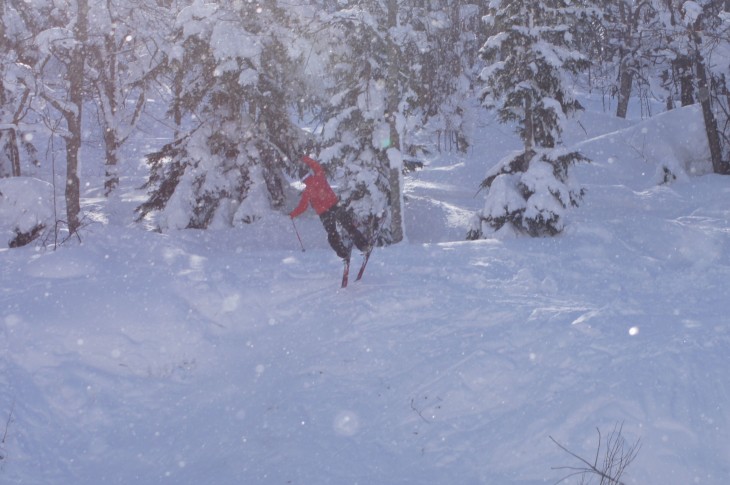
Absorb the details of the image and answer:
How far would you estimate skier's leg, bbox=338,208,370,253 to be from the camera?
9.25 meters

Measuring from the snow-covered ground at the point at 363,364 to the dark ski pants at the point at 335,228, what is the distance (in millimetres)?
560

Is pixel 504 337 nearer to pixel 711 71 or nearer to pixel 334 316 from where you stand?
pixel 334 316

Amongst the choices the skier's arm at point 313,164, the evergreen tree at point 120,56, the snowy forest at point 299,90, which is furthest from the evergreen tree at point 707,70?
the evergreen tree at point 120,56

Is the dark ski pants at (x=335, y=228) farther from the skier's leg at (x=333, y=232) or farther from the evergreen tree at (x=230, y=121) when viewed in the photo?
the evergreen tree at (x=230, y=121)

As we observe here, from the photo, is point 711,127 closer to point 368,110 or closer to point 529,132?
point 529,132

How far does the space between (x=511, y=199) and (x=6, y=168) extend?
16.9 meters

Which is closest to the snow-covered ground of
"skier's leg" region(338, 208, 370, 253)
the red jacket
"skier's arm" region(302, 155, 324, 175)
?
"skier's leg" region(338, 208, 370, 253)

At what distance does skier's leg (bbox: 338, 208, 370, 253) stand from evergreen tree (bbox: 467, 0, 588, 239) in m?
5.38

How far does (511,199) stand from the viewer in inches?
546

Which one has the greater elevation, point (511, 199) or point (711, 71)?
point (711, 71)

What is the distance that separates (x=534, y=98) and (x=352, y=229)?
6.64m

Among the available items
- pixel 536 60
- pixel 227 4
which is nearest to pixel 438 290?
pixel 536 60

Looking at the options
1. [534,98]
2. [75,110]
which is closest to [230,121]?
[75,110]

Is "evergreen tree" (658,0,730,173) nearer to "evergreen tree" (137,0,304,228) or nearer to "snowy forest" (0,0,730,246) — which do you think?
"snowy forest" (0,0,730,246)
